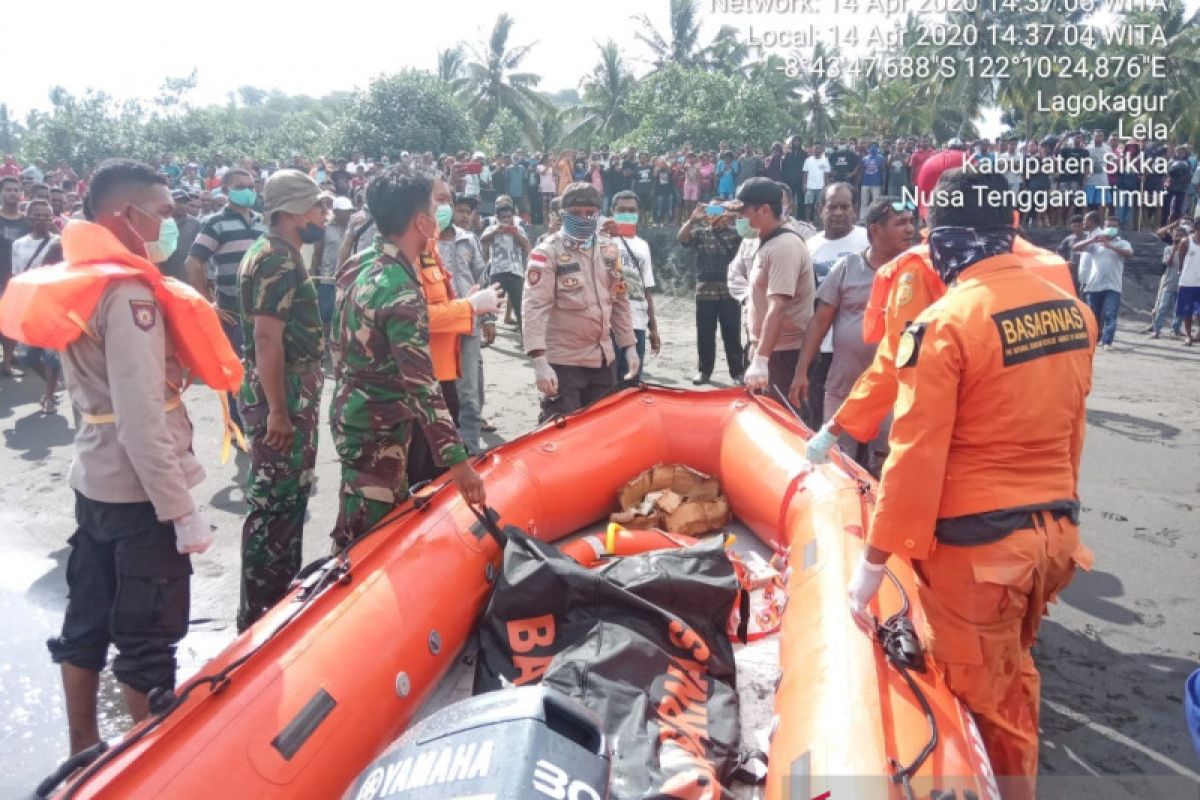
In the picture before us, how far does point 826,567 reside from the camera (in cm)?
253

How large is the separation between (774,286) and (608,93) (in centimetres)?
2335

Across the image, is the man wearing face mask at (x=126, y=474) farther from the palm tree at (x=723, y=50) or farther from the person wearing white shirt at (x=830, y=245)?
the palm tree at (x=723, y=50)

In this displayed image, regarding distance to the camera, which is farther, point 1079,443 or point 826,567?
point 826,567

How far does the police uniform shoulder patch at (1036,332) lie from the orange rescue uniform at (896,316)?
0.19m

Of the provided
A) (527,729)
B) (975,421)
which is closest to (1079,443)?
(975,421)

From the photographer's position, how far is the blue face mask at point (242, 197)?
195 inches

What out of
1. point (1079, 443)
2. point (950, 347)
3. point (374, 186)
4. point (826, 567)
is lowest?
point (826, 567)

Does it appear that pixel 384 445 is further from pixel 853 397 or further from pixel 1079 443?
pixel 1079 443

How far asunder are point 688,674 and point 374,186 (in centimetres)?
178

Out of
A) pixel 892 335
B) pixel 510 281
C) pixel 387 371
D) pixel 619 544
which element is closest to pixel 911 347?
pixel 892 335

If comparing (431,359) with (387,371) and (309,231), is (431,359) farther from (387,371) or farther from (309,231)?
(309,231)

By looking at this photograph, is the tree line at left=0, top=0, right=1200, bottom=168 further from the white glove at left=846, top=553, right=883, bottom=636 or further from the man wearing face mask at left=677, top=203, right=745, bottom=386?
the white glove at left=846, top=553, right=883, bottom=636

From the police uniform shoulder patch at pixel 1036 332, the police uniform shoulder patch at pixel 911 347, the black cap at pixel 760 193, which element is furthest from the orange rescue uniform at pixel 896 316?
the black cap at pixel 760 193

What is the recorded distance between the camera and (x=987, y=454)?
5.97ft
